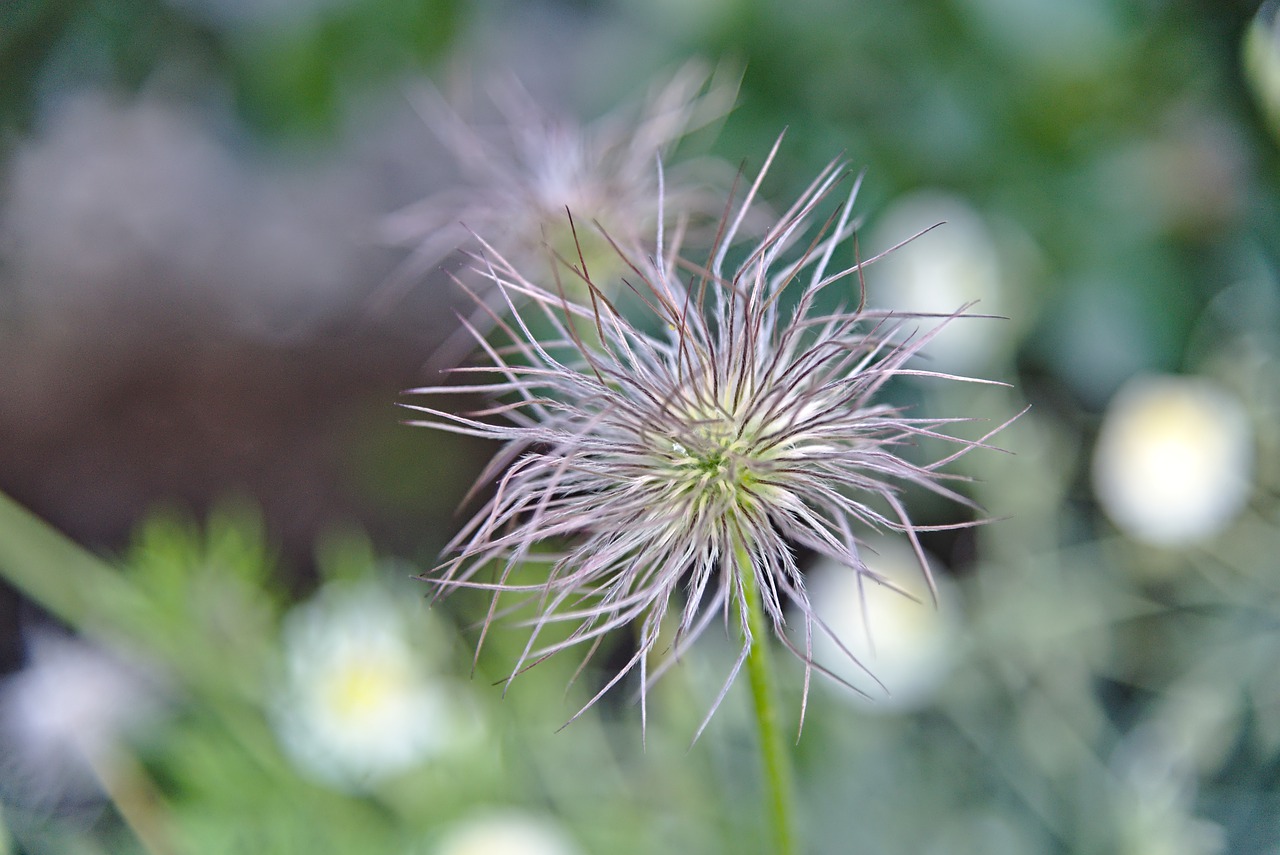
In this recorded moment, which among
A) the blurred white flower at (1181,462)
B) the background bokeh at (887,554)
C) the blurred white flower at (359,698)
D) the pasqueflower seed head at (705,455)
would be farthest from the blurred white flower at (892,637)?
the pasqueflower seed head at (705,455)

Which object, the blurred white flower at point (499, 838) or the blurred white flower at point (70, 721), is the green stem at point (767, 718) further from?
the blurred white flower at point (70, 721)

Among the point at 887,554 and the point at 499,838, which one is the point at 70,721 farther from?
the point at 887,554

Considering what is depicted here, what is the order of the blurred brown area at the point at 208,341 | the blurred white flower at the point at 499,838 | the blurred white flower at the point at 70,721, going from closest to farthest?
the blurred white flower at the point at 499,838 < the blurred white flower at the point at 70,721 < the blurred brown area at the point at 208,341

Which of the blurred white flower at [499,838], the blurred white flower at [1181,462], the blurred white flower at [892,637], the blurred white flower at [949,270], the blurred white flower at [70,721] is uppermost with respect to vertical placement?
the blurred white flower at [949,270]

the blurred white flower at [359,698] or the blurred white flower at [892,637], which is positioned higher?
the blurred white flower at [892,637]

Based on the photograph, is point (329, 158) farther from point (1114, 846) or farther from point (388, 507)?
point (1114, 846)

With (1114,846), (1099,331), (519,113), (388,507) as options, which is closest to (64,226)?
(388,507)
